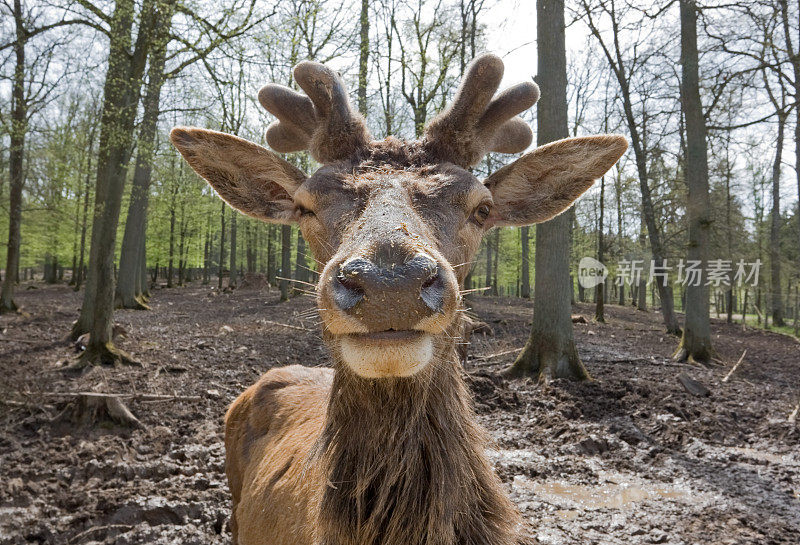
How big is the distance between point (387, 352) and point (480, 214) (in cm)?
120

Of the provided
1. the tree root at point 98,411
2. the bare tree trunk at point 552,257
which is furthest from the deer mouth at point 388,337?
the bare tree trunk at point 552,257

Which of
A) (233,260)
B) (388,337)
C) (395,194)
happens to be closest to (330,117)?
(395,194)

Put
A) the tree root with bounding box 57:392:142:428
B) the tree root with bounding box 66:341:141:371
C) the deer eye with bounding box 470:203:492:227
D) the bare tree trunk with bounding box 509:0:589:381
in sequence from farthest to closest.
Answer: the bare tree trunk with bounding box 509:0:589:381, the tree root with bounding box 66:341:141:371, the tree root with bounding box 57:392:142:428, the deer eye with bounding box 470:203:492:227

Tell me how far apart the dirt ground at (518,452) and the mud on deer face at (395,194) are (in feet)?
1.91

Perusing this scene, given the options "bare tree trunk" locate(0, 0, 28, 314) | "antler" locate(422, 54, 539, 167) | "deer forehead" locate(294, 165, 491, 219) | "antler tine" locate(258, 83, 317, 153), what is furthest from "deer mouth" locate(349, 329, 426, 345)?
"bare tree trunk" locate(0, 0, 28, 314)

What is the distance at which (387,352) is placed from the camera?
4.89 feet

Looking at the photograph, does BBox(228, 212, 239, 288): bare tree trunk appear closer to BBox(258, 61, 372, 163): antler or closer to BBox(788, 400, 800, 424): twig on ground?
BBox(788, 400, 800, 424): twig on ground

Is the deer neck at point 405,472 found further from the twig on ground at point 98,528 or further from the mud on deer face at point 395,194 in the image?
the twig on ground at point 98,528

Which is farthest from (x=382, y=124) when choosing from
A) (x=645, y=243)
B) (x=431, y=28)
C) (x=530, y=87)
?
(x=645, y=243)

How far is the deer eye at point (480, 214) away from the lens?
2.40m

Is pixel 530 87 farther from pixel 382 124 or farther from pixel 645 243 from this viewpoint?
pixel 645 243

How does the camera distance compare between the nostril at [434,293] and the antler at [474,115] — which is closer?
the nostril at [434,293]

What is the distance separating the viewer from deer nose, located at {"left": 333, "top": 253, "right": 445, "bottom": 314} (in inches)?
56.4

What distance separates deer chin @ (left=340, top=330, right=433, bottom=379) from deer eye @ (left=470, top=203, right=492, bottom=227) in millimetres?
1012
